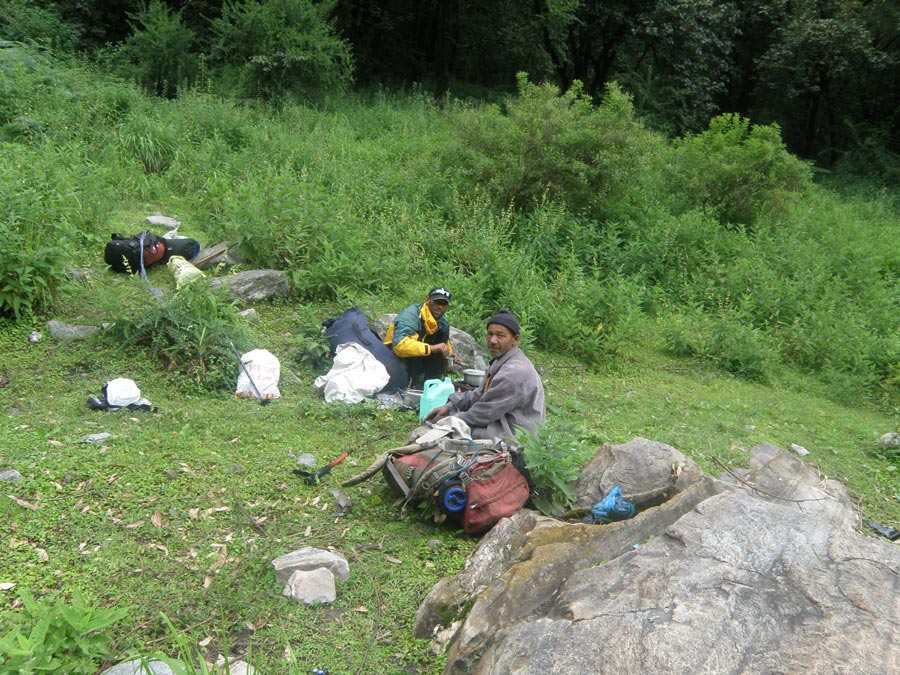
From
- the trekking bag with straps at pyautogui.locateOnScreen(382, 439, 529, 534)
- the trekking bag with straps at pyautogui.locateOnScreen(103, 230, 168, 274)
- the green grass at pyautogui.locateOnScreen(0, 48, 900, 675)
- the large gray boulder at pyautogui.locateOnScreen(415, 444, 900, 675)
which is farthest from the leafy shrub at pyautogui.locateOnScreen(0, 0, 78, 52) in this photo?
the large gray boulder at pyautogui.locateOnScreen(415, 444, 900, 675)

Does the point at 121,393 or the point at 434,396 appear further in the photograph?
the point at 434,396

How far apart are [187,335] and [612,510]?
3664mm

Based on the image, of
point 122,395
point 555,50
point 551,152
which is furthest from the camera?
point 555,50

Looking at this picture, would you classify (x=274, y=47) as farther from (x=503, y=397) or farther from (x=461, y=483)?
(x=461, y=483)

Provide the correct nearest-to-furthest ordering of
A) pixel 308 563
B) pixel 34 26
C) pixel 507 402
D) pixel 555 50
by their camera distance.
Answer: pixel 308 563
pixel 507 402
pixel 34 26
pixel 555 50

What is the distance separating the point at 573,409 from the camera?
Answer: 6.99 meters

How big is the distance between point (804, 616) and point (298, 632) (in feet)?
7.06

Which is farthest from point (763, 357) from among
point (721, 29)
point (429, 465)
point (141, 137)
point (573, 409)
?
point (721, 29)

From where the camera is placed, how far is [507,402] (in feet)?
16.7

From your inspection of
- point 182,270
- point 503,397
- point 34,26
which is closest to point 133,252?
point 182,270

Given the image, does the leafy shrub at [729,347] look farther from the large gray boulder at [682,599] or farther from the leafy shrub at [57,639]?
the leafy shrub at [57,639]

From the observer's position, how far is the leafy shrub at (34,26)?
44.5 feet

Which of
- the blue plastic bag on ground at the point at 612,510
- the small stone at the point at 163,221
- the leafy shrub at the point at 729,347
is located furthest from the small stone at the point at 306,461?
the leafy shrub at the point at 729,347

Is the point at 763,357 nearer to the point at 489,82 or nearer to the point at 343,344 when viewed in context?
the point at 343,344
